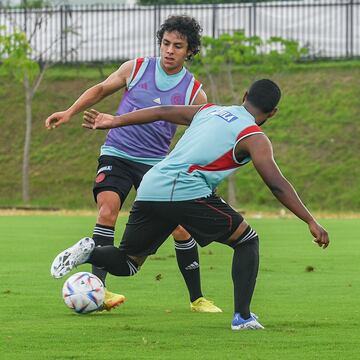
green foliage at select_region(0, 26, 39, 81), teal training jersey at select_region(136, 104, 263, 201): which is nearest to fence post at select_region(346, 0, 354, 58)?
green foliage at select_region(0, 26, 39, 81)

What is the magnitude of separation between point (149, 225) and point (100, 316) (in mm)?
1147

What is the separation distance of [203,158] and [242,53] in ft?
86.3

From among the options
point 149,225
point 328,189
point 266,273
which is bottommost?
point 328,189

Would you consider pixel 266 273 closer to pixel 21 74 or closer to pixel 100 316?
Result: pixel 100 316

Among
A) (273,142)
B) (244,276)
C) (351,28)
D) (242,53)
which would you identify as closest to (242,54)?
(242,53)

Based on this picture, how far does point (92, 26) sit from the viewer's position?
4347 centimetres

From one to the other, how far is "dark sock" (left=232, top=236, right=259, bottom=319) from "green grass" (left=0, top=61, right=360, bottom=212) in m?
22.6

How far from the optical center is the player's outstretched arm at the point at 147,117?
8.67 metres

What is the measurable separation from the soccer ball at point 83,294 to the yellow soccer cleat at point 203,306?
1.03 meters

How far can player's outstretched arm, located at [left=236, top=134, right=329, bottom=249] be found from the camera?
8172 millimetres

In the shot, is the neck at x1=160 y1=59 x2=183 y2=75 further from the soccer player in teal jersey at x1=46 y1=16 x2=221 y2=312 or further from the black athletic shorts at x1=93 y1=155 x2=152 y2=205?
the black athletic shorts at x1=93 y1=155 x2=152 y2=205

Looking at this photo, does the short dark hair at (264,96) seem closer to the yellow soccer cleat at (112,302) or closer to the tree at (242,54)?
the yellow soccer cleat at (112,302)

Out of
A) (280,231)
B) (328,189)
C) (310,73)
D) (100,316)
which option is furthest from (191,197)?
(310,73)

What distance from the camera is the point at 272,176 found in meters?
8.23
